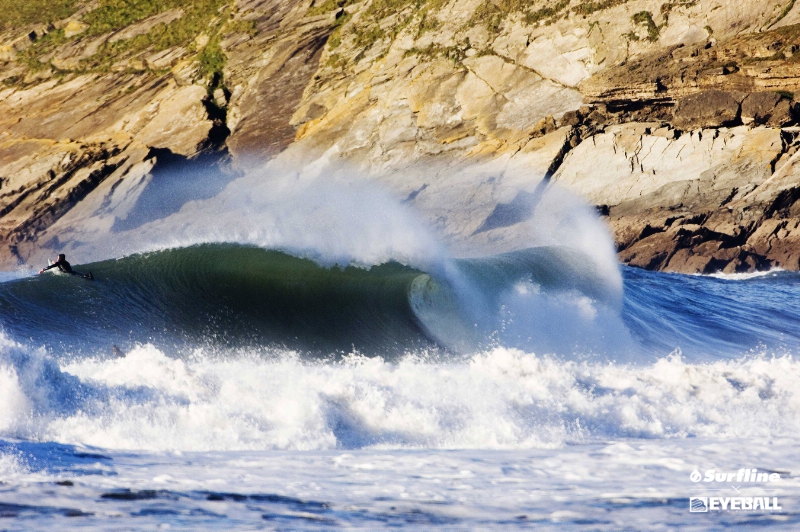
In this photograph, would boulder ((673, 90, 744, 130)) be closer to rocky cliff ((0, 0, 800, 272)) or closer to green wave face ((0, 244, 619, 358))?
rocky cliff ((0, 0, 800, 272))

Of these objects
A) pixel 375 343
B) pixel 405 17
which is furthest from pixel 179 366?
pixel 405 17

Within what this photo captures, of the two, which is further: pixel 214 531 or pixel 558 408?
pixel 558 408

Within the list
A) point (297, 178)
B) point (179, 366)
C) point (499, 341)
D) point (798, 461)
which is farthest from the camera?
point (297, 178)

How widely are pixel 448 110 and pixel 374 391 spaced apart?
853 inches

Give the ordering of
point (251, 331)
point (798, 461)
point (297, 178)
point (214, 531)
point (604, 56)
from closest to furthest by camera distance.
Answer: point (214, 531), point (798, 461), point (251, 331), point (604, 56), point (297, 178)

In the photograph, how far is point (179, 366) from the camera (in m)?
6.43

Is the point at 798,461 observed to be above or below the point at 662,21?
below

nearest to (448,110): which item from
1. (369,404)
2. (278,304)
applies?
(278,304)

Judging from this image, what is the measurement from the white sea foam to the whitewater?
26 mm

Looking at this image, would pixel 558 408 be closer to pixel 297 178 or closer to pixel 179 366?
pixel 179 366

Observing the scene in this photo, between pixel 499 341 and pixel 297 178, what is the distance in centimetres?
1956

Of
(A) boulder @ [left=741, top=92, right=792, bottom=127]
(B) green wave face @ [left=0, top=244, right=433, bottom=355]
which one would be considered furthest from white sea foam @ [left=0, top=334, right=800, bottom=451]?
(A) boulder @ [left=741, top=92, right=792, bottom=127]

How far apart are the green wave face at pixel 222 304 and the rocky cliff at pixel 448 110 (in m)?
13.4

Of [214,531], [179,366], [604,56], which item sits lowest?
[214,531]
